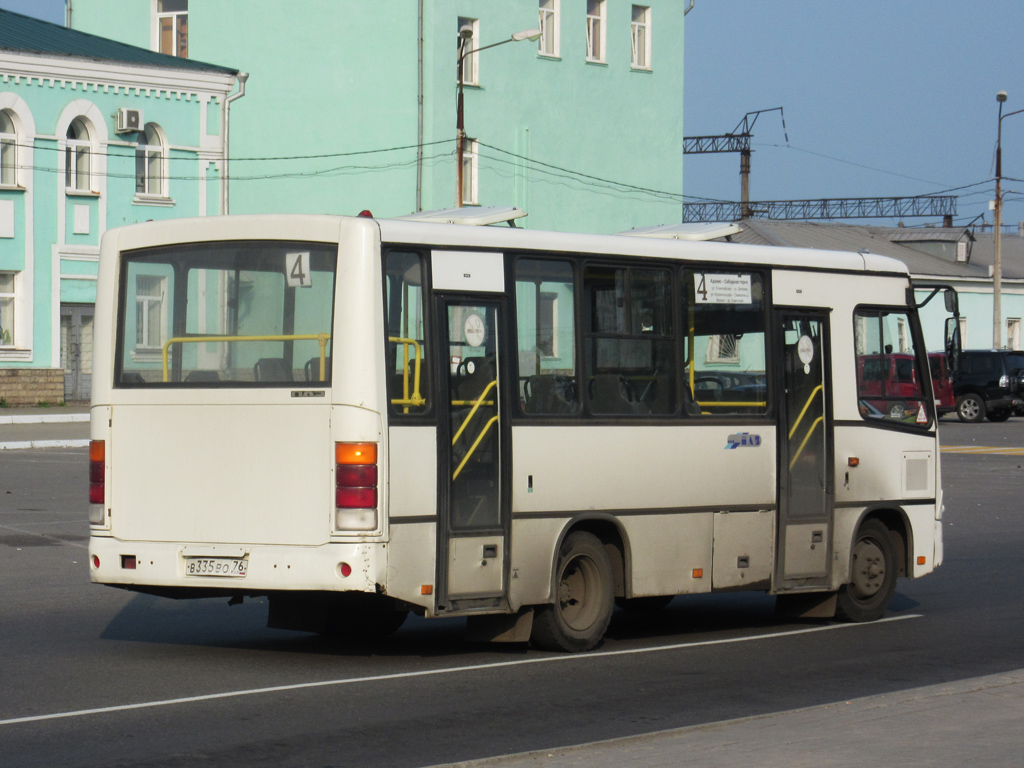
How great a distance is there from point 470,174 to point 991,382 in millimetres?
16100

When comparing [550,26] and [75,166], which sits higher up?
[550,26]

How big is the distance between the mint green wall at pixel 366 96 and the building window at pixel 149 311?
36.8 meters

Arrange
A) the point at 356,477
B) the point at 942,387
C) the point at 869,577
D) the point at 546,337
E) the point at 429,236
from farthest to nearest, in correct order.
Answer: the point at 942,387
the point at 869,577
the point at 546,337
the point at 429,236
the point at 356,477

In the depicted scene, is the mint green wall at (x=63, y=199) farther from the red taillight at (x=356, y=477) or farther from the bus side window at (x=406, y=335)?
the red taillight at (x=356, y=477)

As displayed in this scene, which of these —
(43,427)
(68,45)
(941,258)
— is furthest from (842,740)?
(941,258)

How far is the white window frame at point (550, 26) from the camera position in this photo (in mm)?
50359

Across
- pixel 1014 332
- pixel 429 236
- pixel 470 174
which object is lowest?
pixel 429 236

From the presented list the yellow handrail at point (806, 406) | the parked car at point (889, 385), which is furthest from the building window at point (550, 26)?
the yellow handrail at point (806, 406)

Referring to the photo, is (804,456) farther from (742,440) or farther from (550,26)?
(550,26)

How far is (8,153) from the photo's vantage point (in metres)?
38.8

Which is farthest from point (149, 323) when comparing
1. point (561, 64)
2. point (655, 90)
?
point (655, 90)

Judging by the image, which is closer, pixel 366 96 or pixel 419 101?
pixel 419 101

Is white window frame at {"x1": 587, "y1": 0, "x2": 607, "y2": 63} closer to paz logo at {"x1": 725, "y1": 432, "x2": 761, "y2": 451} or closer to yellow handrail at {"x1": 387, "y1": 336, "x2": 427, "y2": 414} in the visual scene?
paz logo at {"x1": 725, "y1": 432, "x2": 761, "y2": 451}

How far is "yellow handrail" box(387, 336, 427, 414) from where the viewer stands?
9180mm
